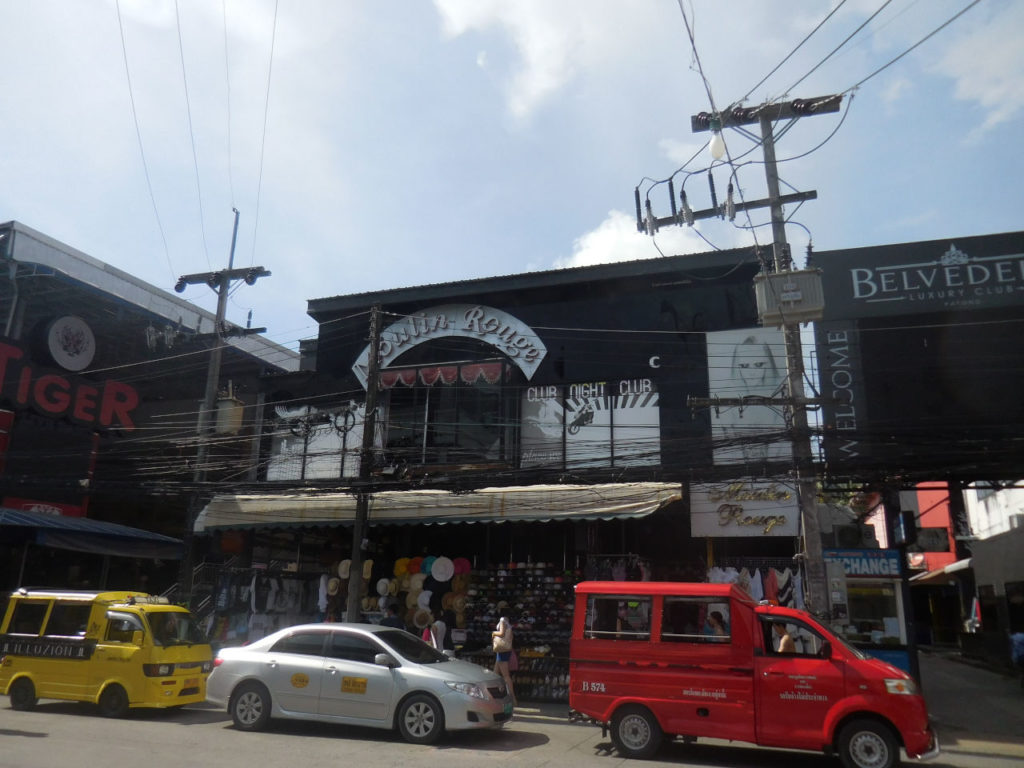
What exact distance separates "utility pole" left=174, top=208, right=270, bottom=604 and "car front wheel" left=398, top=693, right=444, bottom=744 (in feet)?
30.3

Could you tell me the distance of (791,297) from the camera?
11820mm

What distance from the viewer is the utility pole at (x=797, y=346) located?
11383 millimetres

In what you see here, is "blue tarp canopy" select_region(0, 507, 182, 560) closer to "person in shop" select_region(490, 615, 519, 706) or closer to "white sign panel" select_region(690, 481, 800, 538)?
"person in shop" select_region(490, 615, 519, 706)

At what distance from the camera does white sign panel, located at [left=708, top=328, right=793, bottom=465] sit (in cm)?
1728

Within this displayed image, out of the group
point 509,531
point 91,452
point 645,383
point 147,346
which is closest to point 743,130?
point 645,383

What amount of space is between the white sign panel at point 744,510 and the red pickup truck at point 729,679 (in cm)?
663

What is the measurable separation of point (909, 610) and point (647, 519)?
621cm

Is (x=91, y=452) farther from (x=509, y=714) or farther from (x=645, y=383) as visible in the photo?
(x=509, y=714)

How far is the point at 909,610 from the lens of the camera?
13.9 m

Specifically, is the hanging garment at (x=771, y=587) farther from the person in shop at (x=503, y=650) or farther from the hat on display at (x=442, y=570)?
the hat on display at (x=442, y=570)

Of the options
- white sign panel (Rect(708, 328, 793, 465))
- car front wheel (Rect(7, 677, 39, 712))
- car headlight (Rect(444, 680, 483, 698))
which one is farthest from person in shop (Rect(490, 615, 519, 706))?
car front wheel (Rect(7, 677, 39, 712))

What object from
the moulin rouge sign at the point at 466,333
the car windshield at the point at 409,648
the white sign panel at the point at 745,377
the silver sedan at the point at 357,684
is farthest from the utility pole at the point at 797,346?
the moulin rouge sign at the point at 466,333

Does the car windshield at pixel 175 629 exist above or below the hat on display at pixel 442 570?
below

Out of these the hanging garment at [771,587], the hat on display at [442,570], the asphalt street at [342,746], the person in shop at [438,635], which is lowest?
the asphalt street at [342,746]
